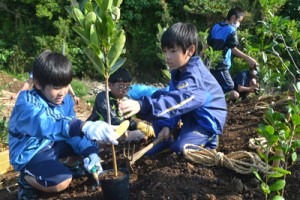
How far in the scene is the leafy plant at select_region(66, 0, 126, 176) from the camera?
230cm

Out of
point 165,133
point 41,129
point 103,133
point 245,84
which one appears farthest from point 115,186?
point 245,84

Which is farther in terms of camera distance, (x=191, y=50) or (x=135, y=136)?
(x=135, y=136)

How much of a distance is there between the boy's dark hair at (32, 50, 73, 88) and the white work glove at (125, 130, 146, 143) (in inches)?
42.2

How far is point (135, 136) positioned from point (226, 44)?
276 cm

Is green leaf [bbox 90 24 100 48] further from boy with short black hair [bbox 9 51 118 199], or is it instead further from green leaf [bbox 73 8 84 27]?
boy with short black hair [bbox 9 51 118 199]

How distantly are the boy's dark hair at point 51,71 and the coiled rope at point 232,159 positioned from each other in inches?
39.6

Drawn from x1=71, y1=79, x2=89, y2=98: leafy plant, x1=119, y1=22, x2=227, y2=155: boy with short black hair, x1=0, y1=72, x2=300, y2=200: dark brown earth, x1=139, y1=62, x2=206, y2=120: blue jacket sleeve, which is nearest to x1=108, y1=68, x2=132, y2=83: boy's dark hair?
x1=119, y1=22, x2=227, y2=155: boy with short black hair

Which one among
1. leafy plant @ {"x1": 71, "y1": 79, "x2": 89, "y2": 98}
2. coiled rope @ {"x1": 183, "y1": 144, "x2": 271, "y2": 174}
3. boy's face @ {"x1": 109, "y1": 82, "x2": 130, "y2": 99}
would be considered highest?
boy's face @ {"x1": 109, "y1": 82, "x2": 130, "y2": 99}

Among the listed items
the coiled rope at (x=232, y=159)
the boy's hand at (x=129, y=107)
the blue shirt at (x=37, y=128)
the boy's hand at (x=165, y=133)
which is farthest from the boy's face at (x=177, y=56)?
the blue shirt at (x=37, y=128)

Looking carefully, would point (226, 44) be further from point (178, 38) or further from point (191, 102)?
point (191, 102)

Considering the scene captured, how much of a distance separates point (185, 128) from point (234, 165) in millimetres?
776

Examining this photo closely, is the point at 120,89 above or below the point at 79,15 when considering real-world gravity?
below

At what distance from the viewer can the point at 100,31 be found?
234 cm

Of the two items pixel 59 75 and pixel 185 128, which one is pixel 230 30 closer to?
pixel 185 128
